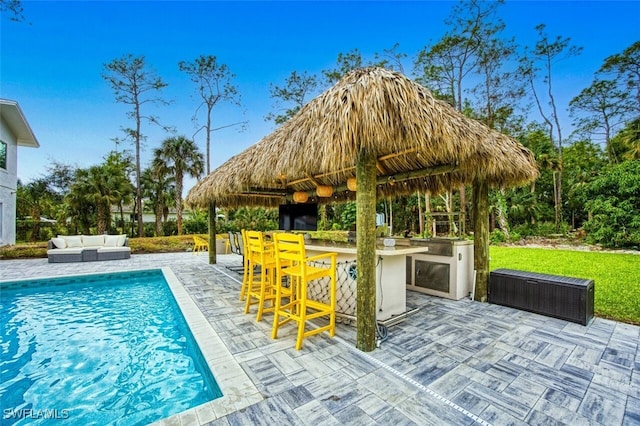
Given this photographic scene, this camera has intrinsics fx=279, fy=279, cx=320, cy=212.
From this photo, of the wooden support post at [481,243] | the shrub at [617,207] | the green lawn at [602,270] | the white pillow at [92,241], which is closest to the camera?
Result: the green lawn at [602,270]

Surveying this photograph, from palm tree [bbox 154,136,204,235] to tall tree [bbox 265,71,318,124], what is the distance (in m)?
6.32

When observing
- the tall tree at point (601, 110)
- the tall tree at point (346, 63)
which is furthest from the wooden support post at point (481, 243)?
the tall tree at point (601, 110)

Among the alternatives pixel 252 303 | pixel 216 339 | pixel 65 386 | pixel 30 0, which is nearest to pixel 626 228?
pixel 252 303

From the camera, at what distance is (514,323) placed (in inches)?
145

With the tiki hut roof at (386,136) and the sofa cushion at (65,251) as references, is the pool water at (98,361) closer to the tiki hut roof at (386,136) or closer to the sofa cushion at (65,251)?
the tiki hut roof at (386,136)

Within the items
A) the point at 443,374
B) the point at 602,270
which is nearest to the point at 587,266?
the point at 602,270

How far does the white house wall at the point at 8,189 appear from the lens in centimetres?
1110

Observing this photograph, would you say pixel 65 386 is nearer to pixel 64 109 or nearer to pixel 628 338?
pixel 628 338

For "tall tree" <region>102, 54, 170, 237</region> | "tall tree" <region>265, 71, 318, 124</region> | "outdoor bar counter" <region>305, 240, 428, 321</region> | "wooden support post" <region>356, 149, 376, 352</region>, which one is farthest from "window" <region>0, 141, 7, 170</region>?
"wooden support post" <region>356, 149, 376, 352</region>

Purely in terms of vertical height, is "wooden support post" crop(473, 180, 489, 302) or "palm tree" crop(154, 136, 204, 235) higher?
"palm tree" crop(154, 136, 204, 235)

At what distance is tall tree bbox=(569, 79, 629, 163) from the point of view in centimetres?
1880

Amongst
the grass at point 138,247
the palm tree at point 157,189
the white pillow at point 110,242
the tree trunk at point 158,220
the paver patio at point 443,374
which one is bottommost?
the paver patio at point 443,374

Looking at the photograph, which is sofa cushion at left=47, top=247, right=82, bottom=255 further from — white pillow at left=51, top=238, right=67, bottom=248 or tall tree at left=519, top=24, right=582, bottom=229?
tall tree at left=519, top=24, right=582, bottom=229

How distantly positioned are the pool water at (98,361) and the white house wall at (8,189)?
8.74m
